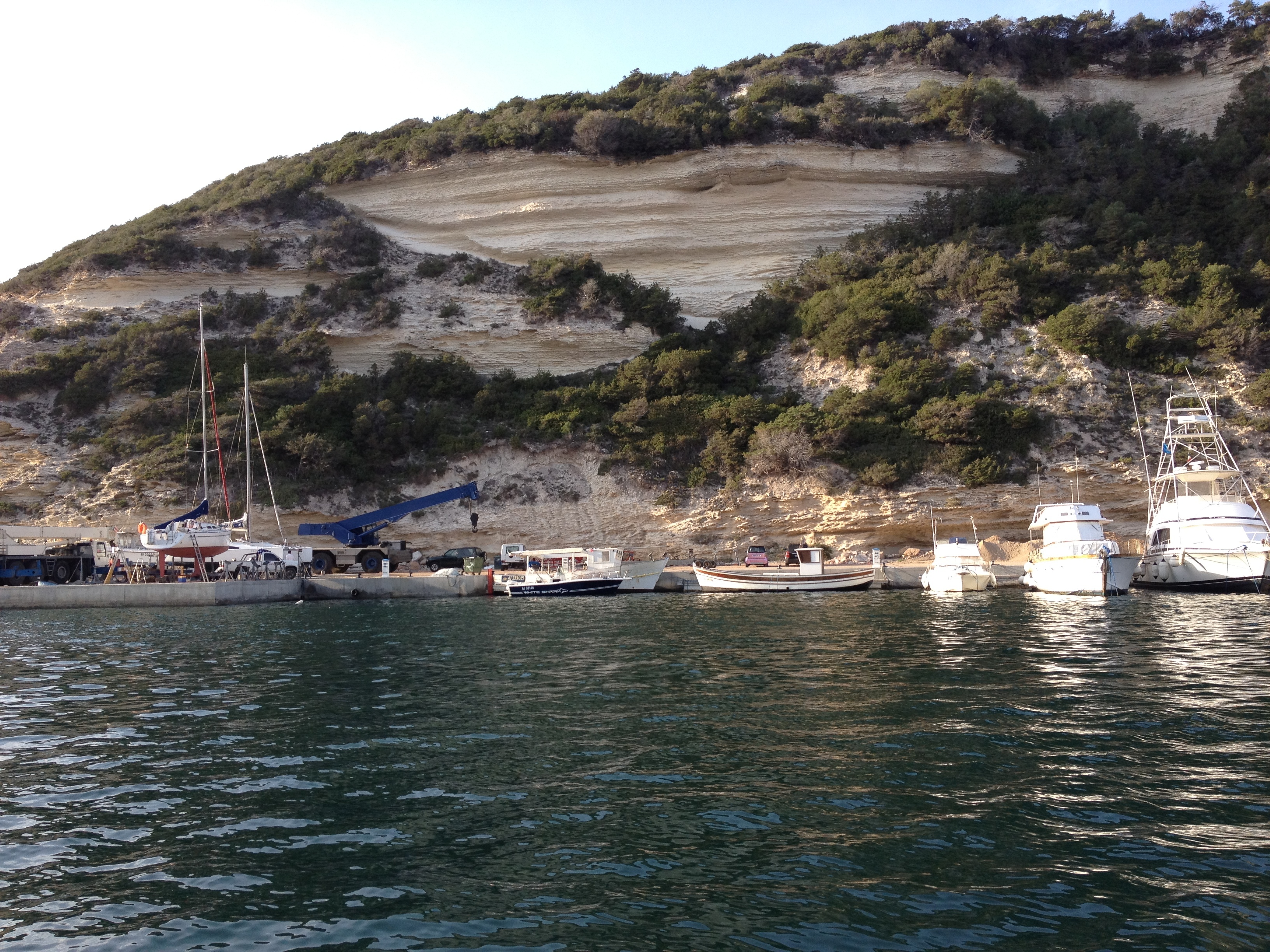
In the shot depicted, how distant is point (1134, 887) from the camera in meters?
6.32

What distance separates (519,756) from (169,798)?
3600 millimetres

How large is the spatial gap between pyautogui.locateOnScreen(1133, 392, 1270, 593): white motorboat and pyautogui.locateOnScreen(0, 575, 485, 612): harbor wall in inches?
1039

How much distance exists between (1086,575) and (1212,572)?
4.87m

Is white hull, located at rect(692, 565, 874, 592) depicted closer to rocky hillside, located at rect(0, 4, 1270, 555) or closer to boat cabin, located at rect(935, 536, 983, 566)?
boat cabin, located at rect(935, 536, 983, 566)

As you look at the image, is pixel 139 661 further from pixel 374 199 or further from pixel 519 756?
pixel 374 199

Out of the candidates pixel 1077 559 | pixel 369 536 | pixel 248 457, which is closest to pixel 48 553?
pixel 248 457

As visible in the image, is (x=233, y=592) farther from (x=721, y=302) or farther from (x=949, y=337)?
(x=949, y=337)

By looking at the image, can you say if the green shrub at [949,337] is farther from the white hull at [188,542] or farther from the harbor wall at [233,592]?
the white hull at [188,542]

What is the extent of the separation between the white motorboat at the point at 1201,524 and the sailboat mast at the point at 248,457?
36.7m

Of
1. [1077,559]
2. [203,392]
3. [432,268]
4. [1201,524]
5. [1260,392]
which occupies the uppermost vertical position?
[432,268]

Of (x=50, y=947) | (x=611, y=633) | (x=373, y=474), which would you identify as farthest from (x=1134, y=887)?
(x=373, y=474)

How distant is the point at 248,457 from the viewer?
128ft

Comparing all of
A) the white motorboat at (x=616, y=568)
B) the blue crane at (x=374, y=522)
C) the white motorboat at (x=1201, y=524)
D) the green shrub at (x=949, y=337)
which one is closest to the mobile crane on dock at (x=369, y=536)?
the blue crane at (x=374, y=522)

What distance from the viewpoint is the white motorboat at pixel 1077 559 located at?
96.3 ft
